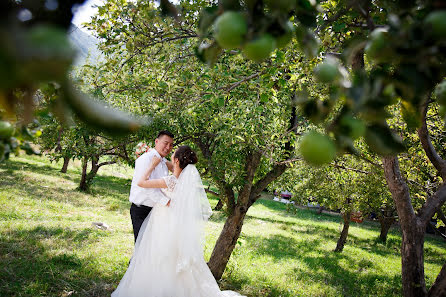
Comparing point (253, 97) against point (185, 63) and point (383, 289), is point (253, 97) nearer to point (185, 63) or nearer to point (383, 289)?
point (185, 63)

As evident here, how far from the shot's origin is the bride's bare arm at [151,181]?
4.59m

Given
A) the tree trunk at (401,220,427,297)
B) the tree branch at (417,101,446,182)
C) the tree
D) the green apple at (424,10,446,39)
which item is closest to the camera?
the green apple at (424,10,446,39)

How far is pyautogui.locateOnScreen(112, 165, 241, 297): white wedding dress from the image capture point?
439 cm

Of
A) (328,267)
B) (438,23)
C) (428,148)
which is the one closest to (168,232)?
(428,148)

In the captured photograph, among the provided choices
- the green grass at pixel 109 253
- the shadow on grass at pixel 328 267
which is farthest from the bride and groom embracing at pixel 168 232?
the shadow on grass at pixel 328 267

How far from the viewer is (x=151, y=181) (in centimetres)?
459

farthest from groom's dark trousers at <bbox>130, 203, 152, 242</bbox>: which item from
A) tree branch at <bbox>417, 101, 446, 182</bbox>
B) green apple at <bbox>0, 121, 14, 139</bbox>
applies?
green apple at <bbox>0, 121, 14, 139</bbox>

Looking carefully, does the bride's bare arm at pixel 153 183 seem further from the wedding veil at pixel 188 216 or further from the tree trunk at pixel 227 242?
the tree trunk at pixel 227 242

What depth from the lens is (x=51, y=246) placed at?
5891 millimetres

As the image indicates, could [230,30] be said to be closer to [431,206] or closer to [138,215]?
[431,206]

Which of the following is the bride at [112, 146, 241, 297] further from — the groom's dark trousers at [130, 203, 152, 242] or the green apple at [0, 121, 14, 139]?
the green apple at [0, 121, 14, 139]

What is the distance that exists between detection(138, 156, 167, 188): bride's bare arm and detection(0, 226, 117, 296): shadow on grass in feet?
5.05

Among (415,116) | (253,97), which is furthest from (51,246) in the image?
(415,116)

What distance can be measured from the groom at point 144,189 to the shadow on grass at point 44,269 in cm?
94
